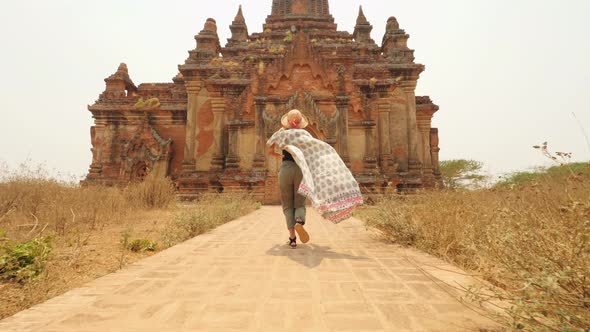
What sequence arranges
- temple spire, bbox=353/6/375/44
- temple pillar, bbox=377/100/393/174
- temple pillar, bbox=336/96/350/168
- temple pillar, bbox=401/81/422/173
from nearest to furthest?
temple pillar, bbox=336/96/350/168 < temple pillar, bbox=377/100/393/174 < temple pillar, bbox=401/81/422/173 < temple spire, bbox=353/6/375/44

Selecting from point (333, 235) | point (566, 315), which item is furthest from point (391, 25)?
point (566, 315)

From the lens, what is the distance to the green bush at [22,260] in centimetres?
283

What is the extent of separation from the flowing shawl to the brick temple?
20.7ft

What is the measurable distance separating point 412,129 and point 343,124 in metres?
4.00

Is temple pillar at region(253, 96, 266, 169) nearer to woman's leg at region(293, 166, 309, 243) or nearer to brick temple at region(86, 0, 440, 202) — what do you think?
brick temple at region(86, 0, 440, 202)

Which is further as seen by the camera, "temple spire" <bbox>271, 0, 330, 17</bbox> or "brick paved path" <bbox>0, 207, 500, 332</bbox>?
"temple spire" <bbox>271, 0, 330, 17</bbox>

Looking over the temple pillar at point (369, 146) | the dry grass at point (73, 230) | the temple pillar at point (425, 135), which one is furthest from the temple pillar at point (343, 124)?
the temple pillar at point (425, 135)

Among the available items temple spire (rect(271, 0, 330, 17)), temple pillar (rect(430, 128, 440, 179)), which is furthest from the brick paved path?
temple spire (rect(271, 0, 330, 17))

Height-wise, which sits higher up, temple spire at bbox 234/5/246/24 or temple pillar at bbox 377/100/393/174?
temple spire at bbox 234/5/246/24

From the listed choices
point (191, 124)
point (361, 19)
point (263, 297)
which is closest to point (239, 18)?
point (361, 19)

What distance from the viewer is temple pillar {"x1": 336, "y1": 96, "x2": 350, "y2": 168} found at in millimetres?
12273

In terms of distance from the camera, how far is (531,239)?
1903mm

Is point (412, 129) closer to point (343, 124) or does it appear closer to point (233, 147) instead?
point (343, 124)

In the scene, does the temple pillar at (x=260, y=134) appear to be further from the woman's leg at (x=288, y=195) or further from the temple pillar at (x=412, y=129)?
the woman's leg at (x=288, y=195)
